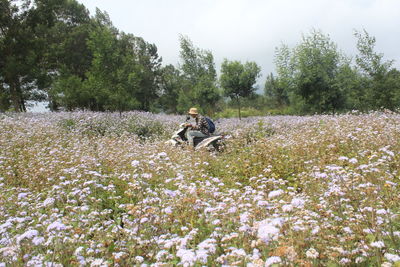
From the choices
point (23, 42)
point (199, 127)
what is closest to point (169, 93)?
point (23, 42)

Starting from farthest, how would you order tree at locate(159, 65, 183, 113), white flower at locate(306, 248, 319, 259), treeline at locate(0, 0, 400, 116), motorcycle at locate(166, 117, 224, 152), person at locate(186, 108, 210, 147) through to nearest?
tree at locate(159, 65, 183, 113) → treeline at locate(0, 0, 400, 116) → person at locate(186, 108, 210, 147) → motorcycle at locate(166, 117, 224, 152) → white flower at locate(306, 248, 319, 259)

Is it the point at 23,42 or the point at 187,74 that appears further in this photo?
the point at 187,74

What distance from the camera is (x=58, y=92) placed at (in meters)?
28.1

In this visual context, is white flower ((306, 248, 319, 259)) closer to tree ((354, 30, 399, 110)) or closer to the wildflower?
the wildflower

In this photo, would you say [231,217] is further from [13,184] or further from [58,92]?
[58,92]

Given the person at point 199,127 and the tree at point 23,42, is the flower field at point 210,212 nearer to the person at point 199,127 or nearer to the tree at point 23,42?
the person at point 199,127

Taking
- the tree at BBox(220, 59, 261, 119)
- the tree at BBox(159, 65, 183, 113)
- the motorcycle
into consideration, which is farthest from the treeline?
the tree at BBox(159, 65, 183, 113)

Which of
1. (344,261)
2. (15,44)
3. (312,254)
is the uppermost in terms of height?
(15,44)

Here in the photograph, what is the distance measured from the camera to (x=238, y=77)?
80.7ft

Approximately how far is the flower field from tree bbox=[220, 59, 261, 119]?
15.7 metres

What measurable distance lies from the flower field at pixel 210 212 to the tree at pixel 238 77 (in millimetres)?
15686

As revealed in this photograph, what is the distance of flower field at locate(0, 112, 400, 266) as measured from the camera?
238 centimetres

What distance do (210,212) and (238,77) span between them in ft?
72.6

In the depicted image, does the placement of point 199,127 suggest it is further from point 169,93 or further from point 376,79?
point 169,93
